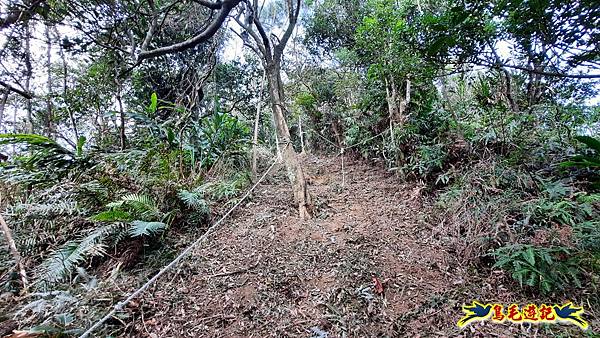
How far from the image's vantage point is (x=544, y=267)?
6.55 ft

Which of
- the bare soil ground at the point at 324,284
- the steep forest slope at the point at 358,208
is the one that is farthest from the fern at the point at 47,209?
the bare soil ground at the point at 324,284

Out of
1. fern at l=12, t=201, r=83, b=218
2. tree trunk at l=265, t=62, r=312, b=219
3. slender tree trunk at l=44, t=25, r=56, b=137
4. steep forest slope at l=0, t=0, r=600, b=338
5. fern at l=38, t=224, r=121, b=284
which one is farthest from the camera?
slender tree trunk at l=44, t=25, r=56, b=137

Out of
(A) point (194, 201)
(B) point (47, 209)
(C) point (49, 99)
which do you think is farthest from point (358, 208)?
(C) point (49, 99)

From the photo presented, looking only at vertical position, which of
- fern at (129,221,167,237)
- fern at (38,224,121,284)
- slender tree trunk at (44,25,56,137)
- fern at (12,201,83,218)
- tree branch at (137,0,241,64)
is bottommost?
fern at (38,224,121,284)

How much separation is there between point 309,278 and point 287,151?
1.64 meters

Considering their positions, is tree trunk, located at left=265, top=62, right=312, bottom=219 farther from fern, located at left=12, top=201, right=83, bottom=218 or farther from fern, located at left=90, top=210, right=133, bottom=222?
fern, located at left=12, top=201, right=83, bottom=218

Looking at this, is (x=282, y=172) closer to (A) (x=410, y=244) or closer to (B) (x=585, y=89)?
(A) (x=410, y=244)

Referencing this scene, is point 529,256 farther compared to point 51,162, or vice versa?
point 51,162

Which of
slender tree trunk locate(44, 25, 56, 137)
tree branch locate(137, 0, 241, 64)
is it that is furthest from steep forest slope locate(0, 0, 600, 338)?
slender tree trunk locate(44, 25, 56, 137)

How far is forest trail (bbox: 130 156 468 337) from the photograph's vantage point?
196 centimetres

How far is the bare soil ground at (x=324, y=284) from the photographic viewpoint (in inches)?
76.1

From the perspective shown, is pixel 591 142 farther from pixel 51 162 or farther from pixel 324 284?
pixel 51 162

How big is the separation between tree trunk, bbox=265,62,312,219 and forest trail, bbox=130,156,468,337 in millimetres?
215

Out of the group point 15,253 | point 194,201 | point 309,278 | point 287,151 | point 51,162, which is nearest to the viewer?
point 15,253
